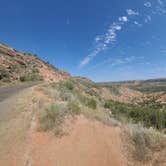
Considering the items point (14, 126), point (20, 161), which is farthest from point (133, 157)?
point (14, 126)

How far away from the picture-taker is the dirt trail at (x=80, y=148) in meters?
5.84

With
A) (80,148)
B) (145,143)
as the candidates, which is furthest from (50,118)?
(145,143)

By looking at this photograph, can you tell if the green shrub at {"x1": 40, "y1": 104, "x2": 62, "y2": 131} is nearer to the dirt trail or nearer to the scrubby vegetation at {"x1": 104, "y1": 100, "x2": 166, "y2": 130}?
the dirt trail

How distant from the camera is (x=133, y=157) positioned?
6.07 meters

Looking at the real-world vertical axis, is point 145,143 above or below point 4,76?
below

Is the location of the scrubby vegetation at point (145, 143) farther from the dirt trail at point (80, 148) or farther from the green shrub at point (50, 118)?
the green shrub at point (50, 118)

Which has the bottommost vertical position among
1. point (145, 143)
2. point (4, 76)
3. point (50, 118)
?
point (145, 143)

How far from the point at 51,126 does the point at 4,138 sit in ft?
5.47

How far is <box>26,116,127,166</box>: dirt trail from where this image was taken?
19.2 feet

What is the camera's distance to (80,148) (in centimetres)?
659

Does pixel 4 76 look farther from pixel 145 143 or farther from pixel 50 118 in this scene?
pixel 145 143

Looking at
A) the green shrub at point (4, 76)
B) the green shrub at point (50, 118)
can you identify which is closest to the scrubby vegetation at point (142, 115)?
the green shrub at point (50, 118)

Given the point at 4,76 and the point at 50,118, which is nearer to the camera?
the point at 50,118

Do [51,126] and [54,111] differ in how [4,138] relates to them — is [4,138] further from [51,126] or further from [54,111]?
[54,111]
